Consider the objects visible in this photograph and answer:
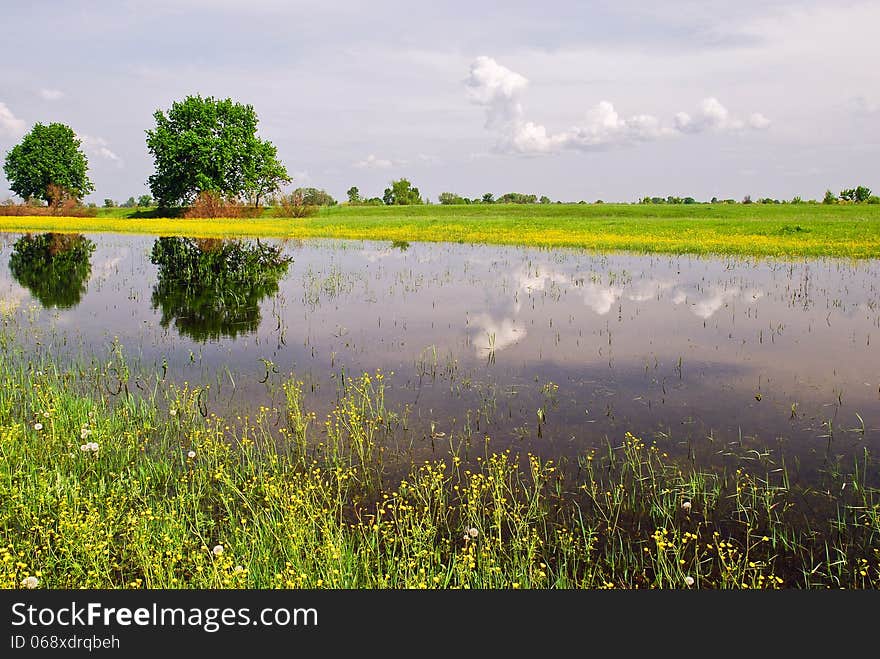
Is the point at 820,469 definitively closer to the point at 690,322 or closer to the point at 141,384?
the point at 690,322

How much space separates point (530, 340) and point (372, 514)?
8.43 metres

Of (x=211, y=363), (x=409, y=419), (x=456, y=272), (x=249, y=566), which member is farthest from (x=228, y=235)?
(x=249, y=566)

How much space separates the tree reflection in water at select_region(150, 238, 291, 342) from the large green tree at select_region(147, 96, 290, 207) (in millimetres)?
38029

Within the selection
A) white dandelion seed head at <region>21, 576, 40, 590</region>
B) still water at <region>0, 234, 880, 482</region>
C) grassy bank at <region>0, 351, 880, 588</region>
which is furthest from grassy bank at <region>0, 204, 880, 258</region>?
white dandelion seed head at <region>21, 576, 40, 590</region>

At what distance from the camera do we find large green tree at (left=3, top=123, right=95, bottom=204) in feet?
292

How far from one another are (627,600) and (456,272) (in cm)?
2219

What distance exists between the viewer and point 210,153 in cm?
7450

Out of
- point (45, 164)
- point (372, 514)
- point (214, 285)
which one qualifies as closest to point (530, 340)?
point (372, 514)

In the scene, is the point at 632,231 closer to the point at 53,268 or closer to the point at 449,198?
the point at 53,268

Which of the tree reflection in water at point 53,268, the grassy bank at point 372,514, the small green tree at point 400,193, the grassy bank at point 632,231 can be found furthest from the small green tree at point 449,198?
the grassy bank at point 372,514

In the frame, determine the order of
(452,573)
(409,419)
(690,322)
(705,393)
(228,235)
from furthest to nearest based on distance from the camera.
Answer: (228,235) < (690,322) < (705,393) < (409,419) < (452,573)

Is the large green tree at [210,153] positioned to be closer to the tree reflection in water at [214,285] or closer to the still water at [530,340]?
the tree reflection in water at [214,285]

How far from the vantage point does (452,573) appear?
18.0ft

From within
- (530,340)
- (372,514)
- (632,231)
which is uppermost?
(632,231)
